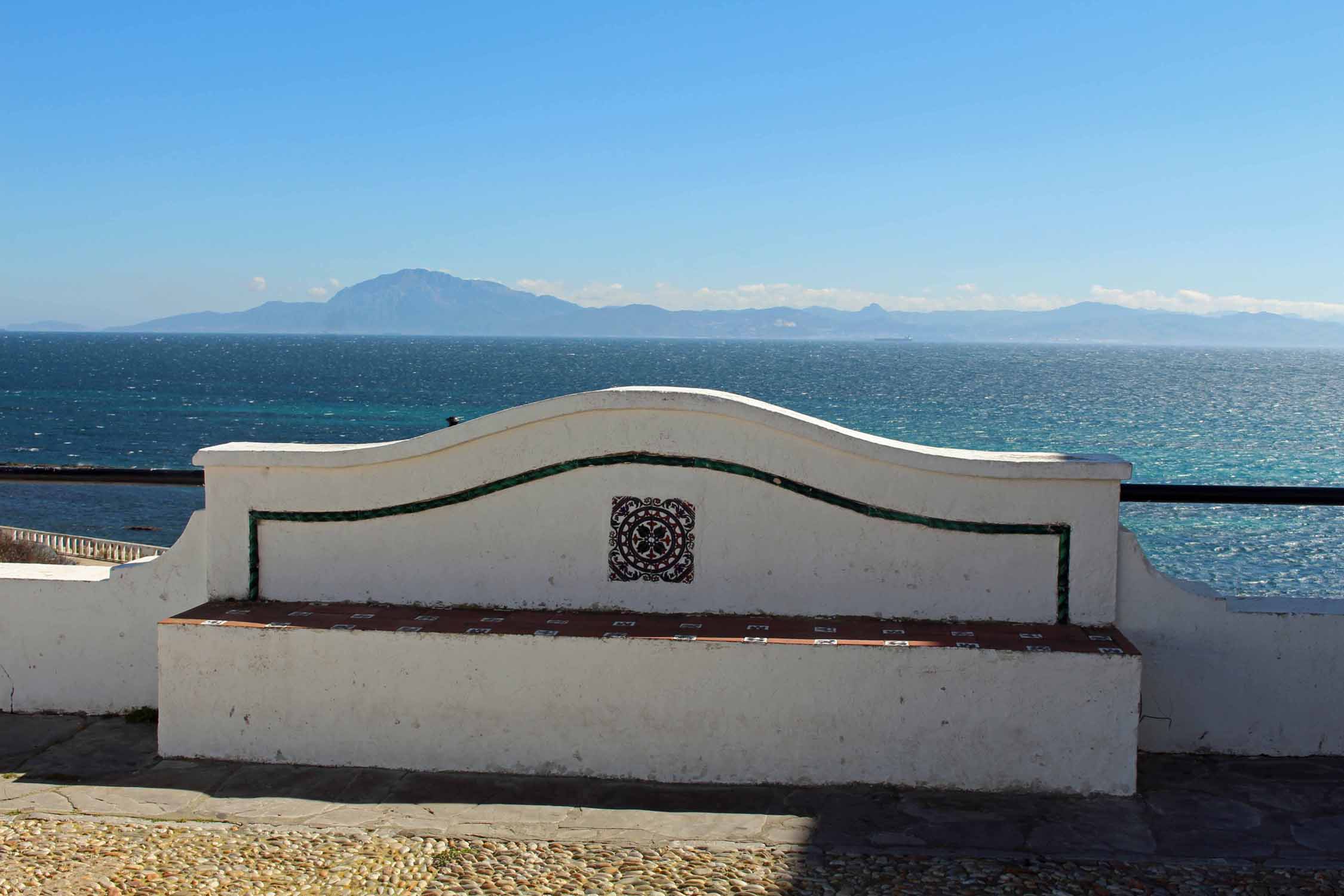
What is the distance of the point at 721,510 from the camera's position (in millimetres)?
5117

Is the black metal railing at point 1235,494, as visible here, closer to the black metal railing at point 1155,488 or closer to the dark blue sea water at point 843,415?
the black metal railing at point 1155,488

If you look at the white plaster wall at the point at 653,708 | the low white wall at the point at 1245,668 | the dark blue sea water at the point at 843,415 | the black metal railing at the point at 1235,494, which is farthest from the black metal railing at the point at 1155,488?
the dark blue sea water at the point at 843,415

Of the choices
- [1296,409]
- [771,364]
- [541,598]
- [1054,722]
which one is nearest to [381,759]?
[541,598]

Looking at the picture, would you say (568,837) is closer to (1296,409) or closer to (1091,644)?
(1091,644)

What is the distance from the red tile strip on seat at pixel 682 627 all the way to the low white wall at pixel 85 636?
457 millimetres

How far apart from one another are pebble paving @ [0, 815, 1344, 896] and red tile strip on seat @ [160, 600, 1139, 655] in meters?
0.88

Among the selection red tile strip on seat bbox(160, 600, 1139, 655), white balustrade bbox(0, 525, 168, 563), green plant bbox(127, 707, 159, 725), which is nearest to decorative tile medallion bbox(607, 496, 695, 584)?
red tile strip on seat bbox(160, 600, 1139, 655)

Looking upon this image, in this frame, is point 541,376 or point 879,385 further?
point 541,376

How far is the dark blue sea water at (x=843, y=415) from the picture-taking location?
43.4 metres

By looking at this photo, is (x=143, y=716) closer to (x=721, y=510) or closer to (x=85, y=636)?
(x=85, y=636)

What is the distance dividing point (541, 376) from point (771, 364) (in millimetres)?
44462

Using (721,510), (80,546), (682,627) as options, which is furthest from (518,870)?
(80,546)

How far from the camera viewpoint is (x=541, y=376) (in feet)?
430

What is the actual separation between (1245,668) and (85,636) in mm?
5119
